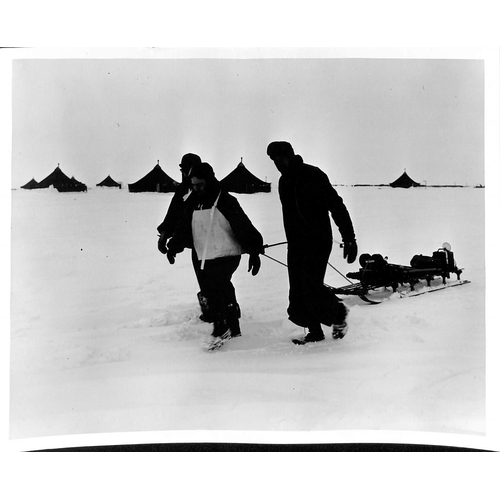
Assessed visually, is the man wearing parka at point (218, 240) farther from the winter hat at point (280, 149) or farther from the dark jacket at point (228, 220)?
the winter hat at point (280, 149)

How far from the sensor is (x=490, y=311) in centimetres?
204

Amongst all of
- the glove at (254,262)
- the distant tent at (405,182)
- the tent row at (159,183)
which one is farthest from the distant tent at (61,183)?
the distant tent at (405,182)

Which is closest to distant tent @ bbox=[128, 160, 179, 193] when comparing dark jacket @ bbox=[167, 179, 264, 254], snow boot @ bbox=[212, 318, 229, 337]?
dark jacket @ bbox=[167, 179, 264, 254]

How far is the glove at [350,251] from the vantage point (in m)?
1.97

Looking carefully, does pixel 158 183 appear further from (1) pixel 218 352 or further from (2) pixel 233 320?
(1) pixel 218 352

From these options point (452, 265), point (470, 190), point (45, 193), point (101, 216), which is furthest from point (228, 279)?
point (470, 190)

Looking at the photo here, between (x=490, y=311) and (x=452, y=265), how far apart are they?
0.28m

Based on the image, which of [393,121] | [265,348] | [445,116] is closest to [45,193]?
[265,348]

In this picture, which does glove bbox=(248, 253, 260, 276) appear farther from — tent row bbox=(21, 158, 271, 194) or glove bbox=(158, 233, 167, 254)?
glove bbox=(158, 233, 167, 254)

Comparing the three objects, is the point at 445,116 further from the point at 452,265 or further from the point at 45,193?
the point at 45,193

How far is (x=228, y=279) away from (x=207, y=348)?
0.32 m

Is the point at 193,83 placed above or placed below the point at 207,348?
above

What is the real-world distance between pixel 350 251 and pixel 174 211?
822 millimetres

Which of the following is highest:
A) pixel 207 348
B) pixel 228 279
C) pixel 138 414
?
pixel 228 279
